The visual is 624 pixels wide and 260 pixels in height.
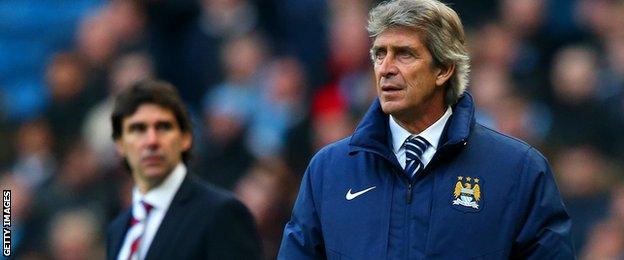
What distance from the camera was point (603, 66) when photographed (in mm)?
9203

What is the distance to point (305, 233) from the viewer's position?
478cm

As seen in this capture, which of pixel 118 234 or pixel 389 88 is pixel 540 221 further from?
pixel 118 234

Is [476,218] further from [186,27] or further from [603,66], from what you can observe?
[186,27]

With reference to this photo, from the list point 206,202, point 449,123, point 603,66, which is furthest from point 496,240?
point 603,66

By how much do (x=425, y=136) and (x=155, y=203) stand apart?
172 centimetres

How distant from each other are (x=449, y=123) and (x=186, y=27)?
6.18 metres

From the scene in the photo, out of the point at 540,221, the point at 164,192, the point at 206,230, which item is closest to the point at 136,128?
the point at 164,192

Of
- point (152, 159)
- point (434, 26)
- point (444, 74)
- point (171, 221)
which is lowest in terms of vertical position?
point (171, 221)

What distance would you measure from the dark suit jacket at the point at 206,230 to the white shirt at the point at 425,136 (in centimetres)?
116

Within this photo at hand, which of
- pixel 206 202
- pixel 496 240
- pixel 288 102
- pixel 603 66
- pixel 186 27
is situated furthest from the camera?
pixel 186 27

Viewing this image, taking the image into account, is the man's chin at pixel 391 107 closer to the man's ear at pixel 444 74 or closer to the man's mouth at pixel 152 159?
the man's ear at pixel 444 74

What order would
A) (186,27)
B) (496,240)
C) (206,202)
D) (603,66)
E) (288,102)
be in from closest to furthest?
(496,240), (206,202), (603,66), (288,102), (186,27)

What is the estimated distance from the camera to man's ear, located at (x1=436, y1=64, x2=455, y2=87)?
15.7 ft

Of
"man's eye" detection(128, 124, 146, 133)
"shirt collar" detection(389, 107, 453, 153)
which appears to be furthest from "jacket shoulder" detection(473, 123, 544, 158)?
"man's eye" detection(128, 124, 146, 133)
